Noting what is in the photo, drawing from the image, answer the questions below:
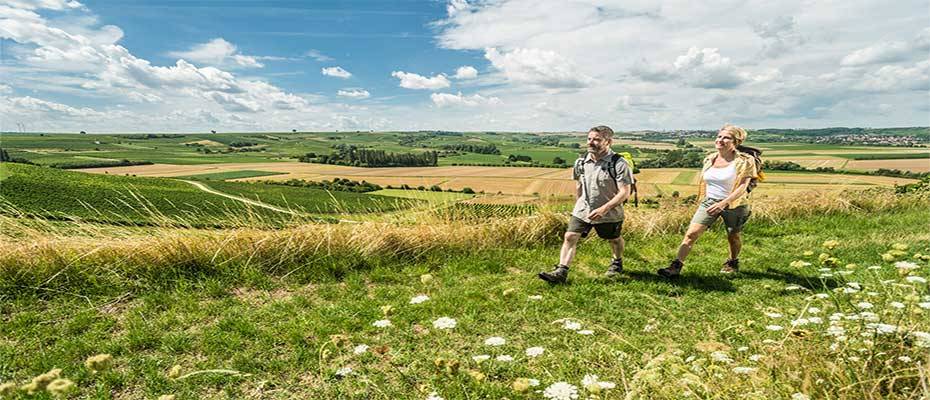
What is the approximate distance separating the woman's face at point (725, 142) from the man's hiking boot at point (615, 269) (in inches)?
72.0

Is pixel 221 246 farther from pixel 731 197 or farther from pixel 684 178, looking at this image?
pixel 684 178

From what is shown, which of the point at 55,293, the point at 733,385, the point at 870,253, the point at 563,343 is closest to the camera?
the point at 733,385

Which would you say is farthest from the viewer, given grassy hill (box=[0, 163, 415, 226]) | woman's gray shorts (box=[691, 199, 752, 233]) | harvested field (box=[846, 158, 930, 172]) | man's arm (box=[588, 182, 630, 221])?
harvested field (box=[846, 158, 930, 172])

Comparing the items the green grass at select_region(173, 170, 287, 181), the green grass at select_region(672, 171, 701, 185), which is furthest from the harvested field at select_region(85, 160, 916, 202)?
the green grass at select_region(173, 170, 287, 181)

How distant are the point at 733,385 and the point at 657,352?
1.35 m

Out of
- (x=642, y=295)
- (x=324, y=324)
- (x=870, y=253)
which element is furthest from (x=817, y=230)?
(x=324, y=324)

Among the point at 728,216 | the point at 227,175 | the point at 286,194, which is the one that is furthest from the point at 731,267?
the point at 227,175

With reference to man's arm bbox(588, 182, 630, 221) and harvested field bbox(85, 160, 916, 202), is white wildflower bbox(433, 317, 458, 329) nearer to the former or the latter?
man's arm bbox(588, 182, 630, 221)

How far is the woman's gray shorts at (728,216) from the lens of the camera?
5461 mm

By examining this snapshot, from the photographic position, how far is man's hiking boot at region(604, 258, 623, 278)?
18.7 ft

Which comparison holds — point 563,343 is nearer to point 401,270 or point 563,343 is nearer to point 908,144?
point 401,270

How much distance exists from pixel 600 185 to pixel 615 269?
118 cm

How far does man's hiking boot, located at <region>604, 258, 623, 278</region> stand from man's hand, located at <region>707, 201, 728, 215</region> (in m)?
1.22

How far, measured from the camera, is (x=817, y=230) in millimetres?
8766
